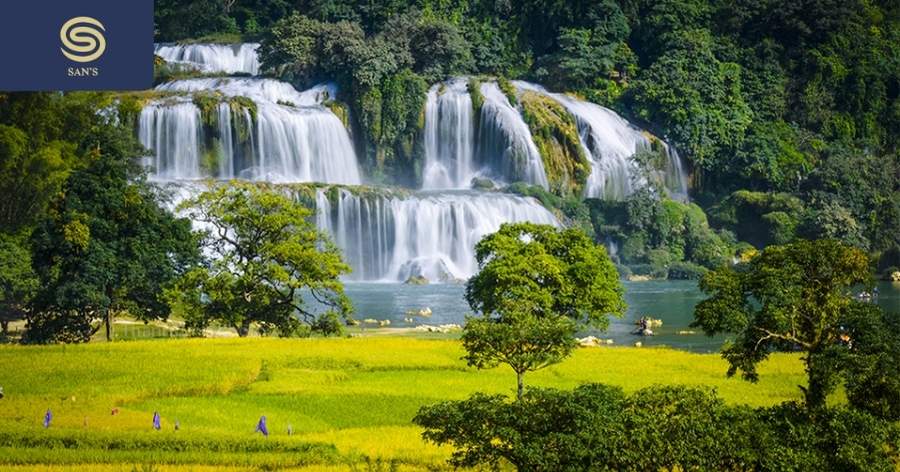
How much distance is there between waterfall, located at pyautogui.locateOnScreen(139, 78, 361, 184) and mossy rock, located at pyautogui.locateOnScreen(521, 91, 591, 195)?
1274 cm

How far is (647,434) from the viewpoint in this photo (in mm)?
21391

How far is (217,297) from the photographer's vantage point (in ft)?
147

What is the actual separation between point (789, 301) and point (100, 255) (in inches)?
1059

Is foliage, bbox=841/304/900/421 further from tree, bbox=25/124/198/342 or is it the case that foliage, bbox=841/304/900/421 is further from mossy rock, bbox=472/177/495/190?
mossy rock, bbox=472/177/495/190

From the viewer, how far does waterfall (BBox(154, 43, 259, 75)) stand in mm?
98625

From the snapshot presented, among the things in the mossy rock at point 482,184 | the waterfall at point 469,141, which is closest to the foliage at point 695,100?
the waterfall at point 469,141

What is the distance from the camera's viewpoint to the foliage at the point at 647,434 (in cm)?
2119

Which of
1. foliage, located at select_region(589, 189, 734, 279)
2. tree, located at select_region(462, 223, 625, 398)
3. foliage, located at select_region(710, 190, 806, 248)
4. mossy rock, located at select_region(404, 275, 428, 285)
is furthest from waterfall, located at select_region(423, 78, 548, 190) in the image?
tree, located at select_region(462, 223, 625, 398)

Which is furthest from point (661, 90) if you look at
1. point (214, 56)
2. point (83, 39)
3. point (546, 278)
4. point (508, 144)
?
point (83, 39)

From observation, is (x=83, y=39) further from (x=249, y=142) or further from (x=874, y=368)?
(x=249, y=142)

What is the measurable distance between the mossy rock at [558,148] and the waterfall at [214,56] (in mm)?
21764

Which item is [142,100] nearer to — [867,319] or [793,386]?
[793,386]

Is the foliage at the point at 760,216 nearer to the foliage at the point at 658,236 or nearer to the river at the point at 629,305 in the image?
the foliage at the point at 658,236

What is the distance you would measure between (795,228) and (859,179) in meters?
7.39
